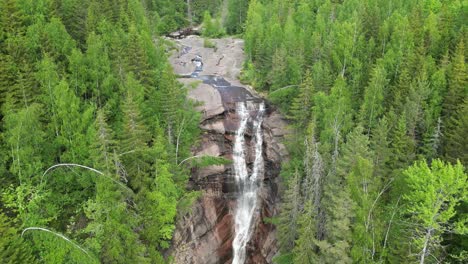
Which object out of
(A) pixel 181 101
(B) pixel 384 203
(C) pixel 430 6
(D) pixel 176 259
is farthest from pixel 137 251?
(C) pixel 430 6

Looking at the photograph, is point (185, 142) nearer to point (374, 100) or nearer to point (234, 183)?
point (234, 183)

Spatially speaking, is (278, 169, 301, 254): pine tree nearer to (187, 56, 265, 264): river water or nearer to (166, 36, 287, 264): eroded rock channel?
(166, 36, 287, 264): eroded rock channel

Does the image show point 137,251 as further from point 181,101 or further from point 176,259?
point 181,101

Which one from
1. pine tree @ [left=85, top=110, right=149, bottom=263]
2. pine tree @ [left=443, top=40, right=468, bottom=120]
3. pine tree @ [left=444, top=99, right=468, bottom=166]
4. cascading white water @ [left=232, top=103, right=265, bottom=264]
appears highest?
pine tree @ [left=443, top=40, right=468, bottom=120]

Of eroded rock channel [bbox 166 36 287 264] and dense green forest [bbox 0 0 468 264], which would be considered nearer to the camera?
dense green forest [bbox 0 0 468 264]

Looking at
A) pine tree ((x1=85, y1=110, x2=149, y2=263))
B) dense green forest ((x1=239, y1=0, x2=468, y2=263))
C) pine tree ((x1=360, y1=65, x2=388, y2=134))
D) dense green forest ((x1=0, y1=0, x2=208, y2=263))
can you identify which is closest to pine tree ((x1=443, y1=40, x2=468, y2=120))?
dense green forest ((x1=239, y1=0, x2=468, y2=263))

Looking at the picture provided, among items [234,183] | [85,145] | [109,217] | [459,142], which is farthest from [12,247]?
[459,142]
